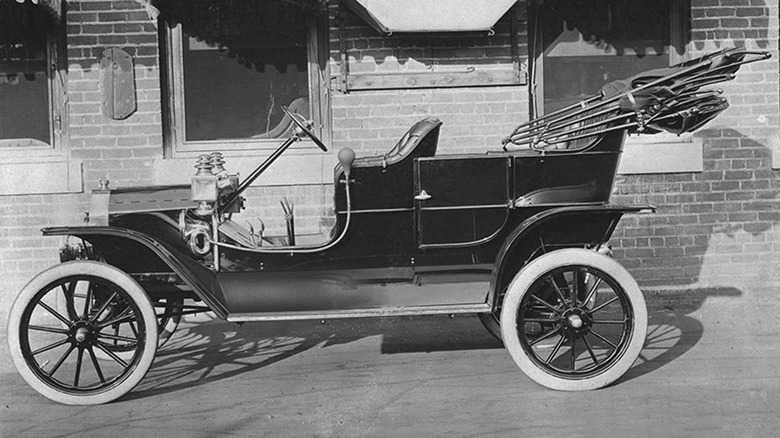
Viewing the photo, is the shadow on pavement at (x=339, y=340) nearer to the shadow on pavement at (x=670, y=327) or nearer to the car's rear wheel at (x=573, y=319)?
the shadow on pavement at (x=670, y=327)

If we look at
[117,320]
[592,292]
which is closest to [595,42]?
[592,292]

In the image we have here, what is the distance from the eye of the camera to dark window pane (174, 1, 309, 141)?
24.8 feet

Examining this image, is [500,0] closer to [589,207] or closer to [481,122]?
[481,122]

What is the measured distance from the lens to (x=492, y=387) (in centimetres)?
515

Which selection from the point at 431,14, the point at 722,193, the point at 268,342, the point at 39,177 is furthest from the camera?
the point at 722,193

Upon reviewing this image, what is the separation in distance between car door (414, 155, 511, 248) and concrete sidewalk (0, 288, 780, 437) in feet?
2.92

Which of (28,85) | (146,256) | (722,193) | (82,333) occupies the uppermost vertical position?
(28,85)

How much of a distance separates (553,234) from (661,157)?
9.31 ft

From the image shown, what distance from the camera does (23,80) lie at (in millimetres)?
7496

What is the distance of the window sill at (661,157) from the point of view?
7613 millimetres

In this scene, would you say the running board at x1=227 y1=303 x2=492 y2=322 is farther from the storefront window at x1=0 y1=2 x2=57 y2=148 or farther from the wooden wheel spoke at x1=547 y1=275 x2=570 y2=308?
the storefront window at x1=0 y1=2 x2=57 y2=148

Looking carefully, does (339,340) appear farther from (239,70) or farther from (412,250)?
(239,70)

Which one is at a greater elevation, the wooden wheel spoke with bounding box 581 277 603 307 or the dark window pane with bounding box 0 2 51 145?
the dark window pane with bounding box 0 2 51 145

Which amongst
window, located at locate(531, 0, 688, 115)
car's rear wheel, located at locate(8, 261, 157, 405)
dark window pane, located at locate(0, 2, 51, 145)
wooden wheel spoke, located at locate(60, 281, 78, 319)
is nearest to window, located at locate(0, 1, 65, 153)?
dark window pane, located at locate(0, 2, 51, 145)
